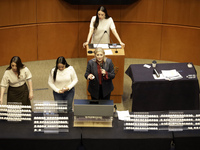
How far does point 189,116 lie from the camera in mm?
4727

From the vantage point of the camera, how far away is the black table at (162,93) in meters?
6.65

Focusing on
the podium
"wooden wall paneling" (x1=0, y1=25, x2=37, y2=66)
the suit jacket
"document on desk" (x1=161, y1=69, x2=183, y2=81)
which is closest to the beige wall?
"wooden wall paneling" (x1=0, y1=25, x2=37, y2=66)

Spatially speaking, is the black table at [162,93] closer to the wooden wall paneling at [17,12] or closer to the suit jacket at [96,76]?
the suit jacket at [96,76]

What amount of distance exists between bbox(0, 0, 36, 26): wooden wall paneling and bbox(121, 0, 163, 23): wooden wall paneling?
230 cm

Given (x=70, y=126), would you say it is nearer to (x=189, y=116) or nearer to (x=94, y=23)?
(x=189, y=116)

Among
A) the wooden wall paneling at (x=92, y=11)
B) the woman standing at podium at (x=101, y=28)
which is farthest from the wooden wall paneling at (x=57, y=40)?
the woman standing at podium at (x=101, y=28)

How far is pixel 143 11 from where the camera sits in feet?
31.2

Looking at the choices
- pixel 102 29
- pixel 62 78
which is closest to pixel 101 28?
pixel 102 29

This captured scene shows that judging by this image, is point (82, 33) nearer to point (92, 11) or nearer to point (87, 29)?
point (87, 29)

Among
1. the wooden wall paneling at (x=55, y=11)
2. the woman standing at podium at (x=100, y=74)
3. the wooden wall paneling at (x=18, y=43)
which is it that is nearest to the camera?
the woman standing at podium at (x=100, y=74)

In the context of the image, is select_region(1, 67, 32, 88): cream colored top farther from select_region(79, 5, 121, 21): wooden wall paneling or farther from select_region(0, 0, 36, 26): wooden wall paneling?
select_region(79, 5, 121, 21): wooden wall paneling

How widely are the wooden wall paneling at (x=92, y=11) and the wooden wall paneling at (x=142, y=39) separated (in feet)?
1.13

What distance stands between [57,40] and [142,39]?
2.22 metres

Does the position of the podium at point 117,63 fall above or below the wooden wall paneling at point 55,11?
below
